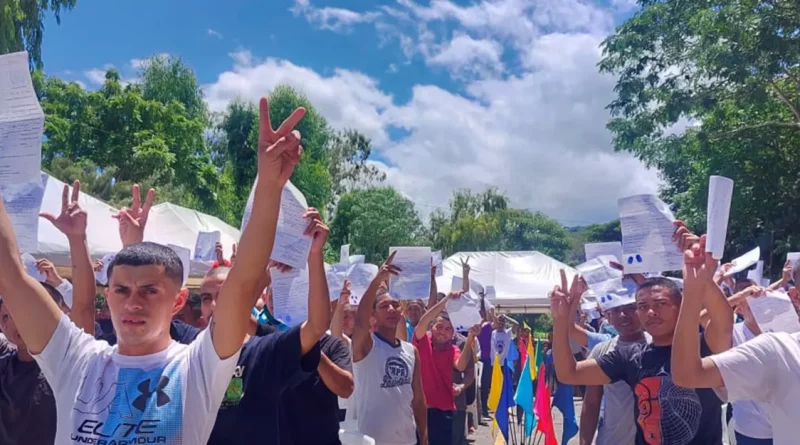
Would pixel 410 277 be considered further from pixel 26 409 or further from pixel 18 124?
pixel 18 124

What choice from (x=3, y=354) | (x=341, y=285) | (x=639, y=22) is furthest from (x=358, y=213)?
(x=3, y=354)

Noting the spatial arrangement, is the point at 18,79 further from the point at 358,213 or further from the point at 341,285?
the point at 358,213

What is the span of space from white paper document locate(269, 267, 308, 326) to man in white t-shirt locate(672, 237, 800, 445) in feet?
6.62

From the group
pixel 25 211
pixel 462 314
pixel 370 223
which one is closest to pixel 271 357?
pixel 25 211

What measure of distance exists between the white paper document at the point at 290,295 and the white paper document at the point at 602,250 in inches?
115

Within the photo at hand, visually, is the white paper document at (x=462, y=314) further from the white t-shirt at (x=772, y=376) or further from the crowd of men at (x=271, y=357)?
the white t-shirt at (x=772, y=376)

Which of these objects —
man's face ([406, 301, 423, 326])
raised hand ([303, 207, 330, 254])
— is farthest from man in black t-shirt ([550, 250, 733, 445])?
man's face ([406, 301, 423, 326])

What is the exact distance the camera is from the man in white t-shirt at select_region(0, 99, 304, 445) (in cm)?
218

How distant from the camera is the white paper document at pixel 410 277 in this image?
251 inches

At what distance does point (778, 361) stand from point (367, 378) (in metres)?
3.09

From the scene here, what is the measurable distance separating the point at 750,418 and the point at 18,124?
465cm

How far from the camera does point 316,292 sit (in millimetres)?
3379

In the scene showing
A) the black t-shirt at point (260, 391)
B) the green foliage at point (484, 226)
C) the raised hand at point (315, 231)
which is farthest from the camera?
the green foliage at point (484, 226)

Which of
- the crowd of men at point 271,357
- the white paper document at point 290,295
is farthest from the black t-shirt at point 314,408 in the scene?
Answer: the white paper document at point 290,295
